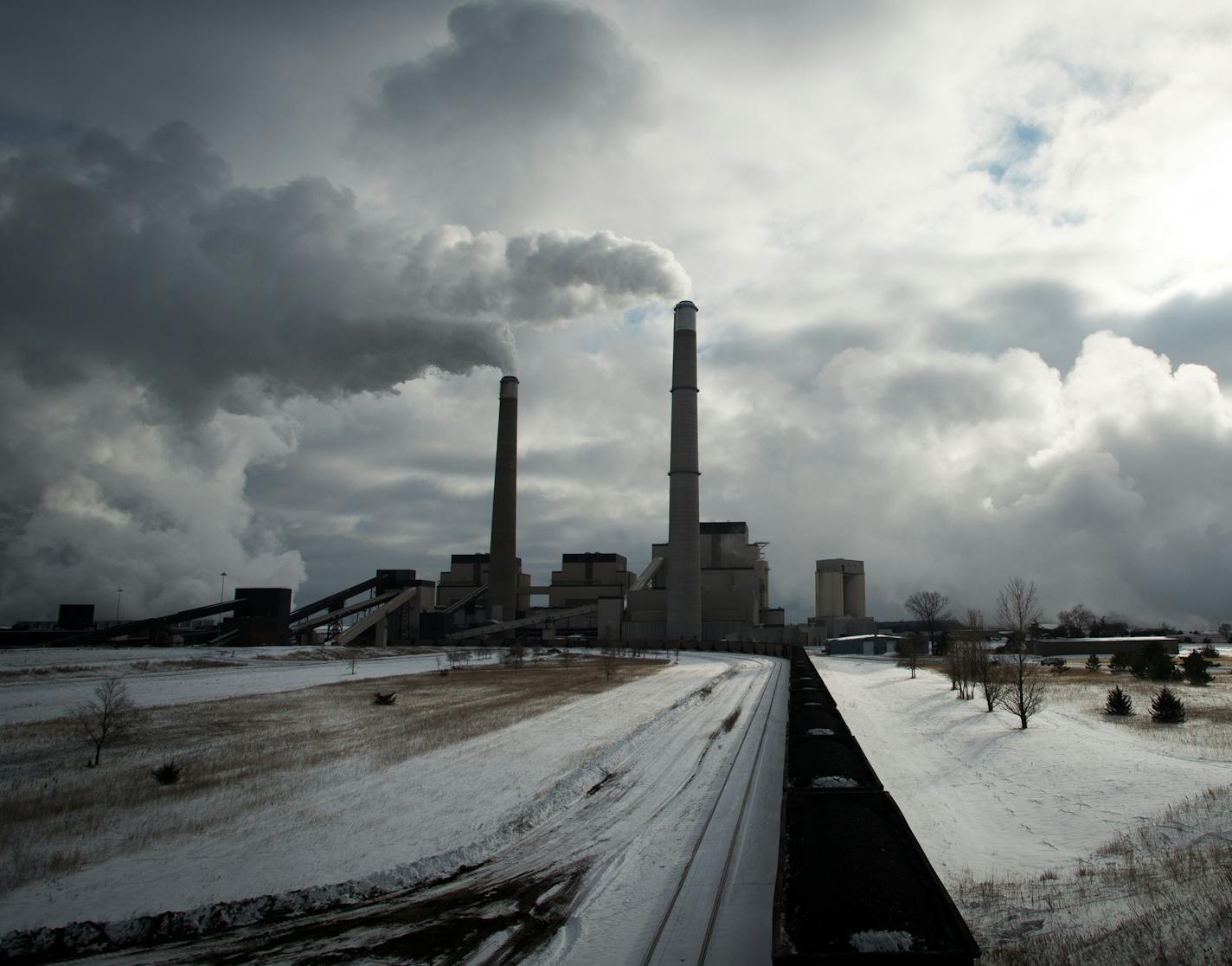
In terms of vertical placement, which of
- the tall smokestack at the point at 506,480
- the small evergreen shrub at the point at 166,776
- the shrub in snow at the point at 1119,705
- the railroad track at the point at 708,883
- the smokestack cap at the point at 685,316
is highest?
the smokestack cap at the point at 685,316

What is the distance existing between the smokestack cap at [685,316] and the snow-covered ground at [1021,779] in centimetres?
5657

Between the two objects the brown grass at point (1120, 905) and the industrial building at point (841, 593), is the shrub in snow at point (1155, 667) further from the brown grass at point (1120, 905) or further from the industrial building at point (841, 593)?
the industrial building at point (841, 593)

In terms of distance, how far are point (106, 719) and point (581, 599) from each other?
292 feet

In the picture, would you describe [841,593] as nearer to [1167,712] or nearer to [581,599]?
[581,599]

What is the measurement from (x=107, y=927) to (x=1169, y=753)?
20142 millimetres

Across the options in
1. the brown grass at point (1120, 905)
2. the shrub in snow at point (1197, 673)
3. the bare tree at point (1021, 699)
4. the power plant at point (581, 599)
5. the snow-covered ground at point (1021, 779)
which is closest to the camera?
the brown grass at point (1120, 905)

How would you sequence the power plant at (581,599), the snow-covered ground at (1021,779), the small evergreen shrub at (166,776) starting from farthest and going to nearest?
the power plant at (581,599)
the small evergreen shrub at (166,776)
the snow-covered ground at (1021,779)

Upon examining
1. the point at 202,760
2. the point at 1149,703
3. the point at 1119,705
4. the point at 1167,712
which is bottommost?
the point at 202,760

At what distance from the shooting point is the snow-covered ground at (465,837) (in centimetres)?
891

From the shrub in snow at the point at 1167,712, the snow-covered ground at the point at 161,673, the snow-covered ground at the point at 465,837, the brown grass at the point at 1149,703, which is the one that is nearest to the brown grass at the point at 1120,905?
the snow-covered ground at the point at 465,837

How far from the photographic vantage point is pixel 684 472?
7738 centimetres

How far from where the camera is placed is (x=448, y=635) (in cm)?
9312

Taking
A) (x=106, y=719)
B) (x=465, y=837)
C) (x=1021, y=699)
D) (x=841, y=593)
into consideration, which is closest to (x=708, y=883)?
(x=465, y=837)

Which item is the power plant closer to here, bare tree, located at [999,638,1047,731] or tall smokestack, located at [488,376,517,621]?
tall smokestack, located at [488,376,517,621]
